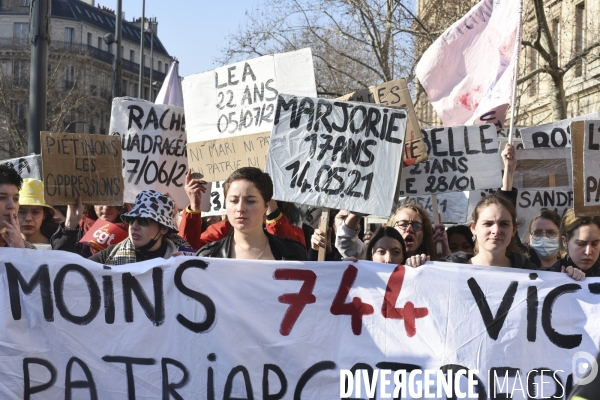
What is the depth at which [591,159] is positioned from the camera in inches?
235

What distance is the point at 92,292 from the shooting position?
487cm

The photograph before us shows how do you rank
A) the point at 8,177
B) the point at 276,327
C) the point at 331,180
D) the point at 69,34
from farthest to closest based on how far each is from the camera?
the point at 69,34
the point at 331,180
the point at 8,177
the point at 276,327

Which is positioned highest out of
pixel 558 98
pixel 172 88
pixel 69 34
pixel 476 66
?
pixel 69 34

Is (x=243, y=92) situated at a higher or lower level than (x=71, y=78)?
lower

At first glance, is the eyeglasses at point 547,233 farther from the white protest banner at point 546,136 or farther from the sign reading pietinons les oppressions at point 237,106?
the sign reading pietinons les oppressions at point 237,106

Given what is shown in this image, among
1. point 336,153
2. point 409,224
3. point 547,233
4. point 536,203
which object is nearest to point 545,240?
point 547,233

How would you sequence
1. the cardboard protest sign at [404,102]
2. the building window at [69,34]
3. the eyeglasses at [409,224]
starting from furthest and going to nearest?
1. the building window at [69,34]
2. the cardboard protest sign at [404,102]
3. the eyeglasses at [409,224]

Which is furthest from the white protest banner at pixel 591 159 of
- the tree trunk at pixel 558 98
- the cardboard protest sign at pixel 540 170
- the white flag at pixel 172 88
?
the tree trunk at pixel 558 98

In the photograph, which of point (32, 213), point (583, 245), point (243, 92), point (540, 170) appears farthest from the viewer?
point (243, 92)

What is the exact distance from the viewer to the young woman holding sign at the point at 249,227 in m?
5.00

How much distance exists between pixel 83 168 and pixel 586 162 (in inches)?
134

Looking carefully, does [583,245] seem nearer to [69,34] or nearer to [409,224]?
[409,224]

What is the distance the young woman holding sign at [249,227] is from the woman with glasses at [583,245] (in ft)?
5.32

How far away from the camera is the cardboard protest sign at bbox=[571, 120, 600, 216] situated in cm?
579
